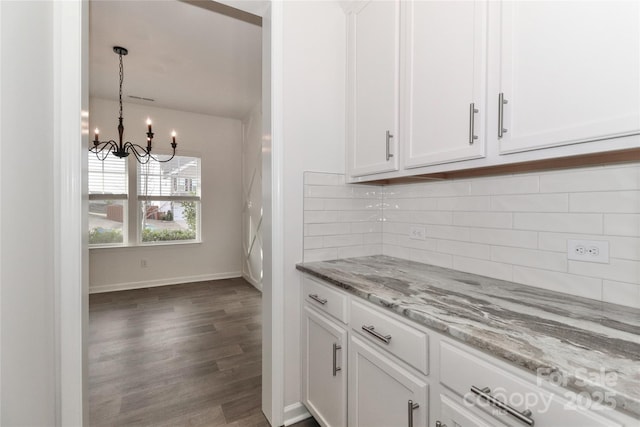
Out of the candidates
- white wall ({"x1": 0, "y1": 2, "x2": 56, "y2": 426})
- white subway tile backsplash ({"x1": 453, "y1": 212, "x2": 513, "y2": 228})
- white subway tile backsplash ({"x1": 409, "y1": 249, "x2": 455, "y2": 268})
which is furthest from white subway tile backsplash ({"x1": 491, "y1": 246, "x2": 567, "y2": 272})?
white wall ({"x1": 0, "y1": 2, "x2": 56, "y2": 426})

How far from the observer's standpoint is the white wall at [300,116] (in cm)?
169

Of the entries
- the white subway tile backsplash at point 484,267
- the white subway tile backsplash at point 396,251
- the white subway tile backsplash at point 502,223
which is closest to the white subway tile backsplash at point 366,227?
the white subway tile backsplash at point 502,223

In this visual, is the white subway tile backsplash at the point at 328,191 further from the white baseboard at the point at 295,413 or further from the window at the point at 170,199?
the window at the point at 170,199

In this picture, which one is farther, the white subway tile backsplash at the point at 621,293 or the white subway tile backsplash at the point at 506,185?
the white subway tile backsplash at the point at 506,185

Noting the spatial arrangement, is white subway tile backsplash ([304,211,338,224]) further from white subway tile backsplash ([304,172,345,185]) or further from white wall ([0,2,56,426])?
white wall ([0,2,56,426])

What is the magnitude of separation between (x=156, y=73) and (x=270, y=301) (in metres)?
3.14

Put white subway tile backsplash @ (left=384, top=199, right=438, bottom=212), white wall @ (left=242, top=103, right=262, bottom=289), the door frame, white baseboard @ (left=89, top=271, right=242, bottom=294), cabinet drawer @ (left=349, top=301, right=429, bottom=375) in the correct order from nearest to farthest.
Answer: cabinet drawer @ (left=349, top=301, right=429, bottom=375) → the door frame → white subway tile backsplash @ (left=384, top=199, right=438, bottom=212) → white baseboard @ (left=89, top=271, right=242, bottom=294) → white wall @ (left=242, top=103, right=262, bottom=289)

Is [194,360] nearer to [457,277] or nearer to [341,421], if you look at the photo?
[341,421]

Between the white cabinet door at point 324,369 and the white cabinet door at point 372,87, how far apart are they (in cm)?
89

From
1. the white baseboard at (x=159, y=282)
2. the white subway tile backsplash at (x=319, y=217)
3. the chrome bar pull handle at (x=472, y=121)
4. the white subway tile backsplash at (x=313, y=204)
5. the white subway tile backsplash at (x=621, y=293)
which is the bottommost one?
the white baseboard at (x=159, y=282)

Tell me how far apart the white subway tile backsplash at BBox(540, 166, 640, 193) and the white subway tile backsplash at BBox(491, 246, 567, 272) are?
10.4 inches

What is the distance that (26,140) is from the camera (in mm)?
868

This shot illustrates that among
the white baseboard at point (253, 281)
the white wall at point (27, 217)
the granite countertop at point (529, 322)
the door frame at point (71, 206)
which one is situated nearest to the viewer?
the granite countertop at point (529, 322)

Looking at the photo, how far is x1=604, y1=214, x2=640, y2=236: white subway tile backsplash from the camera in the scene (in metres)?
0.98
